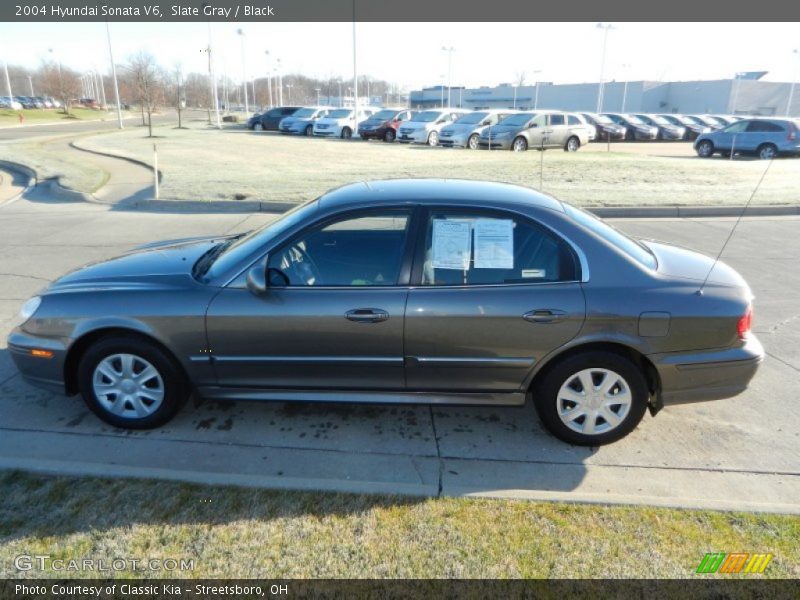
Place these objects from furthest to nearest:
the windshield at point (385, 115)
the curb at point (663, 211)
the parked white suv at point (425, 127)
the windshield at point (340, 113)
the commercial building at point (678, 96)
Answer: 1. the commercial building at point (678, 96)
2. the windshield at point (340, 113)
3. the windshield at point (385, 115)
4. the parked white suv at point (425, 127)
5. the curb at point (663, 211)

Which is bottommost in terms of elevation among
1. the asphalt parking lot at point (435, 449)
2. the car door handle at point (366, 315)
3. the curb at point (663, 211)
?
the asphalt parking lot at point (435, 449)

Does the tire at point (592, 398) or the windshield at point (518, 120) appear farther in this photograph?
the windshield at point (518, 120)

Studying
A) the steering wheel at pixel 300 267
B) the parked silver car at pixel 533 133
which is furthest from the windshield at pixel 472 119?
the steering wheel at pixel 300 267

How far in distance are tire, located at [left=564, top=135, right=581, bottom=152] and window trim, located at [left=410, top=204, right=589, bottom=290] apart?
70.2 ft

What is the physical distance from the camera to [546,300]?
3.26 metres

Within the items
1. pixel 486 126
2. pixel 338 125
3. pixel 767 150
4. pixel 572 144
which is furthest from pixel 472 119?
pixel 767 150

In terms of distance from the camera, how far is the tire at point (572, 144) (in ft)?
75.5

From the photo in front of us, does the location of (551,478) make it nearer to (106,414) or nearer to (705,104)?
(106,414)

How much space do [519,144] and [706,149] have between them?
305 inches

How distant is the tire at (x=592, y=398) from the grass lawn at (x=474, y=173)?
8645 millimetres

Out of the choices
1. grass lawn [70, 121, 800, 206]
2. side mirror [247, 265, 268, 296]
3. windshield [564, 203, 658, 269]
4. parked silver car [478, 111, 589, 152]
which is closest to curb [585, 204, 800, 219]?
grass lawn [70, 121, 800, 206]

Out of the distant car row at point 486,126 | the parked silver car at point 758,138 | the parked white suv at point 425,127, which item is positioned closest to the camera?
the parked silver car at point 758,138

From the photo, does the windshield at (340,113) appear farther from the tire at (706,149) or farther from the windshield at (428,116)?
the tire at (706,149)

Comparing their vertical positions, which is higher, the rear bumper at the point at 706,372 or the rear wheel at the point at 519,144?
the rear wheel at the point at 519,144
